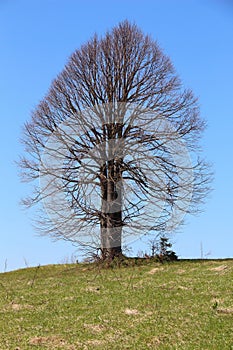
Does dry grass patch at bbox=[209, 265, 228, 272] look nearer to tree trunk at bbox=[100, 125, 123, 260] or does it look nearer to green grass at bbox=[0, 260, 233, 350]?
green grass at bbox=[0, 260, 233, 350]

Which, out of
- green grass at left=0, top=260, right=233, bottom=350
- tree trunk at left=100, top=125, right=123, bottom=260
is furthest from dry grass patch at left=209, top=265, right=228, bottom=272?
tree trunk at left=100, top=125, right=123, bottom=260

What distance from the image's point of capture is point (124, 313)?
1121 cm

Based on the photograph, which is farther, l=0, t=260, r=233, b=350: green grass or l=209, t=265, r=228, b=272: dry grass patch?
l=209, t=265, r=228, b=272: dry grass patch

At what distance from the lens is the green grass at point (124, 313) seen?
9461mm

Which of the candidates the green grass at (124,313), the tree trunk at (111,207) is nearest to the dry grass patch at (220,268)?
the green grass at (124,313)

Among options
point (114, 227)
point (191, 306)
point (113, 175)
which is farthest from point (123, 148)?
point (191, 306)

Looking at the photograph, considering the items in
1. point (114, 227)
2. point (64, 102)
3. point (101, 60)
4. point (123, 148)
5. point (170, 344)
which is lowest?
point (170, 344)

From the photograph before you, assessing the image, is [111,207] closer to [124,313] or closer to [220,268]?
[220,268]

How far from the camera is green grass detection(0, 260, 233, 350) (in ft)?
31.0

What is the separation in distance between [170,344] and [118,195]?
13003mm

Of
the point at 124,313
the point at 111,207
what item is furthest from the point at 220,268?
the point at 124,313

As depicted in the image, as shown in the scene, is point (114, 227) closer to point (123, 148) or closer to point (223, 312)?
point (123, 148)

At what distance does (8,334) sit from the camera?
10.5 m

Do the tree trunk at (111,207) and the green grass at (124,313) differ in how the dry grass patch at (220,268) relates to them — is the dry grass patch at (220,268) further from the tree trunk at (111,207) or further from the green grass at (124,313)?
the tree trunk at (111,207)
